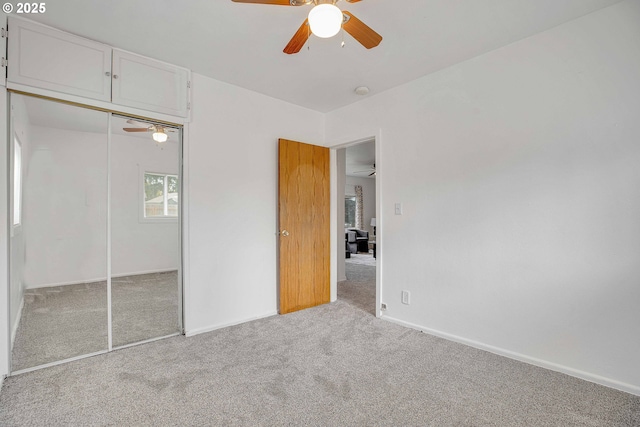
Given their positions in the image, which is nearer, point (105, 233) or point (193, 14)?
point (193, 14)

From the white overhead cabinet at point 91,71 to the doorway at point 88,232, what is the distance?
161 mm

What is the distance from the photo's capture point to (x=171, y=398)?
1908mm

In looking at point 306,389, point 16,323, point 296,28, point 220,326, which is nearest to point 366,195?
point 220,326

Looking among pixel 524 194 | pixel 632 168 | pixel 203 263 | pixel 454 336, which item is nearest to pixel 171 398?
pixel 203 263

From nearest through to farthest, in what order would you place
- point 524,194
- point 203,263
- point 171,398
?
1. point 171,398
2. point 524,194
3. point 203,263

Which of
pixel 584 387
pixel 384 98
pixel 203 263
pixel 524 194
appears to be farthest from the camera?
pixel 384 98

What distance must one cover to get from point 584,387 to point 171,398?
269cm

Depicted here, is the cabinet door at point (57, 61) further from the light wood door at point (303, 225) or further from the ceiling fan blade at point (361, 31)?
the ceiling fan blade at point (361, 31)

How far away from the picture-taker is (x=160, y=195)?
2951 mm

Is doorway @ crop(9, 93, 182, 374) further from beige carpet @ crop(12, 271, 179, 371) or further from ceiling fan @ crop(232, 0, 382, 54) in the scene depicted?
ceiling fan @ crop(232, 0, 382, 54)

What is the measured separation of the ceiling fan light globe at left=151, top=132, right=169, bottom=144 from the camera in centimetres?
291

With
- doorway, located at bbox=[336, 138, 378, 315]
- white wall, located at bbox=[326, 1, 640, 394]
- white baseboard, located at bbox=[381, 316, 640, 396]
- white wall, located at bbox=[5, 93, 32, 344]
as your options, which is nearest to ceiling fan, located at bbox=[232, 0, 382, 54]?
white wall, located at bbox=[326, 1, 640, 394]

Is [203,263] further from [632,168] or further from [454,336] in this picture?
[632,168]

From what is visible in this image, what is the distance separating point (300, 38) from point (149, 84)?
1.58 m
